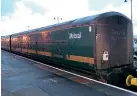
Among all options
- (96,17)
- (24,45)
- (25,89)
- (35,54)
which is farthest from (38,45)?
(25,89)

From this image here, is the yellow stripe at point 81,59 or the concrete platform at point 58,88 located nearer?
the concrete platform at point 58,88

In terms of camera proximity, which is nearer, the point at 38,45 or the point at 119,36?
the point at 119,36

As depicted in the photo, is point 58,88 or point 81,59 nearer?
point 58,88

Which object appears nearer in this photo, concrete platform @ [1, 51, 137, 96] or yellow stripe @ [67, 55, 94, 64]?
concrete platform @ [1, 51, 137, 96]

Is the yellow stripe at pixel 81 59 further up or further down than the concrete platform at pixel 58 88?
further up

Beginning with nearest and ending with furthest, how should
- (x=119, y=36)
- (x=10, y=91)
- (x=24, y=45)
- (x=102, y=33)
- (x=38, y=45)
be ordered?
(x=10, y=91) < (x=102, y=33) < (x=119, y=36) < (x=38, y=45) < (x=24, y=45)

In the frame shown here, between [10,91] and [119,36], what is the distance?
21.1 feet

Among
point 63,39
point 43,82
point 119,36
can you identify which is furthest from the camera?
point 63,39

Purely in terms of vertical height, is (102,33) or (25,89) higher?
(102,33)

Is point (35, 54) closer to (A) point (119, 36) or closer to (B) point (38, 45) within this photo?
(B) point (38, 45)

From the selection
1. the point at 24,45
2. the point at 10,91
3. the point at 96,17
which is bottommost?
the point at 10,91

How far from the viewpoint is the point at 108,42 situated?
10.7 metres

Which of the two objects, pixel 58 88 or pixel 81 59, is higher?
pixel 81 59

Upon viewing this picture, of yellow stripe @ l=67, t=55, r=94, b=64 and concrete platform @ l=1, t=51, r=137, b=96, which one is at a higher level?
yellow stripe @ l=67, t=55, r=94, b=64
